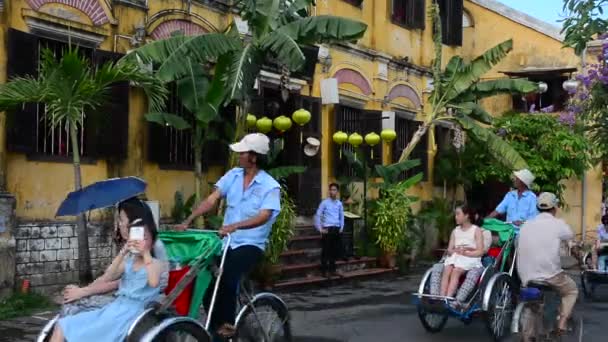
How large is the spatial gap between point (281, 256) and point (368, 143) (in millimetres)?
4269

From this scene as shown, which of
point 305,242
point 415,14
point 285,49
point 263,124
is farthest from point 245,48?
point 415,14

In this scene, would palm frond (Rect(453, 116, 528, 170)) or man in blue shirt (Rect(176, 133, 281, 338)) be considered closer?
man in blue shirt (Rect(176, 133, 281, 338))

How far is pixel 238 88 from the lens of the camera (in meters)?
11.4

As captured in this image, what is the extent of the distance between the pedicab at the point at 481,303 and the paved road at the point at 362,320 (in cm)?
25

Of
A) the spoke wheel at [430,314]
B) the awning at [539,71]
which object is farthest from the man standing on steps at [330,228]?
the awning at [539,71]

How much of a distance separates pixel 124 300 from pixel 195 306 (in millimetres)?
807

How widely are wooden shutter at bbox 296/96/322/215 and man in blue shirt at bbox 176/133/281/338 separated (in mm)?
9482

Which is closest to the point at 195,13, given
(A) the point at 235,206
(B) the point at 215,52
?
(B) the point at 215,52

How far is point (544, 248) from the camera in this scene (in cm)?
788

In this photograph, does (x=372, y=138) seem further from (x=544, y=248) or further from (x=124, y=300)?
(x=124, y=300)

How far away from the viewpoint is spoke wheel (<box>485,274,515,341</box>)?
29.9 ft

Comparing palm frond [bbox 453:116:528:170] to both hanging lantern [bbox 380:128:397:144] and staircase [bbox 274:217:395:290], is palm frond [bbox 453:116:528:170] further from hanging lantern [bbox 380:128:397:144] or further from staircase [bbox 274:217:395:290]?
staircase [bbox 274:217:395:290]

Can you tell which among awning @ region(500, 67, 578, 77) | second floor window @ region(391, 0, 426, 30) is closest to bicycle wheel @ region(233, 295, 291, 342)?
second floor window @ region(391, 0, 426, 30)

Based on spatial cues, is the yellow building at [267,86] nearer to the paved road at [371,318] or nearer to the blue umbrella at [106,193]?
the paved road at [371,318]
